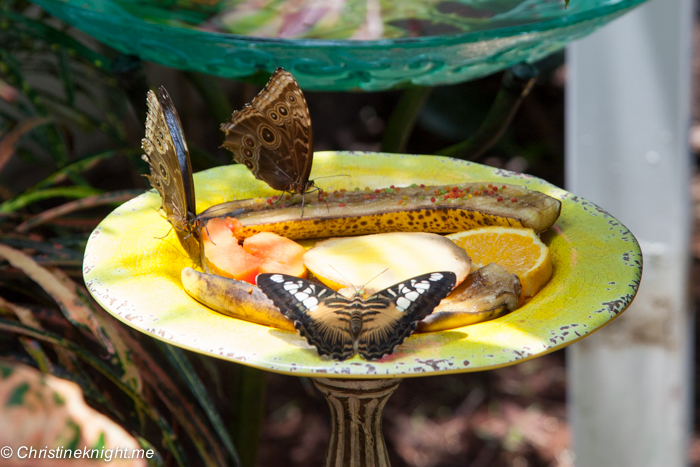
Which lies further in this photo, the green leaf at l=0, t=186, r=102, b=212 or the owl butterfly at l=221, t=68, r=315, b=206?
the green leaf at l=0, t=186, r=102, b=212

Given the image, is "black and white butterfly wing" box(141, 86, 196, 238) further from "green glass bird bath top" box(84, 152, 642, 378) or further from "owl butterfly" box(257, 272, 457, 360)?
"owl butterfly" box(257, 272, 457, 360)

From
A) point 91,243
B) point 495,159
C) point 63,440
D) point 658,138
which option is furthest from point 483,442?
point 63,440

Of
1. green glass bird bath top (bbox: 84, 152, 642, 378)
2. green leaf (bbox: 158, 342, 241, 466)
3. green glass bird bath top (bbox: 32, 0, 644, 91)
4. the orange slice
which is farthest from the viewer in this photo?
green leaf (bbox: 158, 342, 241, 466)

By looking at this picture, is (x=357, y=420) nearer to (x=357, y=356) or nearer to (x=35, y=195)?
(x=357, y=356)

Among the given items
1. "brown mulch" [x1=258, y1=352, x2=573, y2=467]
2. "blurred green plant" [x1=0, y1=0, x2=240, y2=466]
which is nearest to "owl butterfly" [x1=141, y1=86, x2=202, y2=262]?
"blurred green plant" [x1=0, y1=0, x2=240, y2=466]

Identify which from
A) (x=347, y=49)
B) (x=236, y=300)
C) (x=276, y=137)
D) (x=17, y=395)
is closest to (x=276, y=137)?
(x=276, y=137)

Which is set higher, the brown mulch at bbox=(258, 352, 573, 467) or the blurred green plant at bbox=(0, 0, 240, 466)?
the blurred green plant at bbox=(0, 0, 240, 466)

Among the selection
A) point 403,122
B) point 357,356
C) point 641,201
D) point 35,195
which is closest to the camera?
point 357,356
